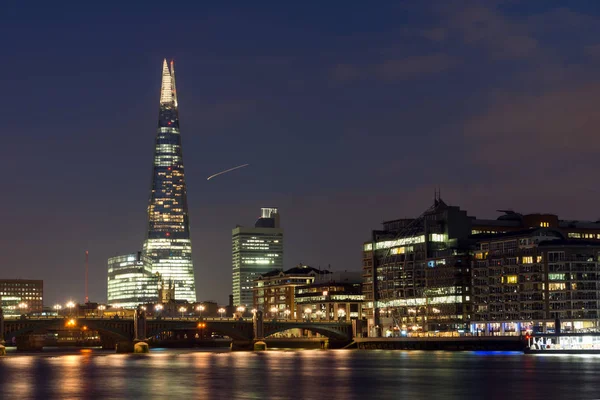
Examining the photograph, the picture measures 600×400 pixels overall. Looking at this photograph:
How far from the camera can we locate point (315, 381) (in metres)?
135

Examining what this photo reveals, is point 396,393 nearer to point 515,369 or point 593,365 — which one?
point 515,369

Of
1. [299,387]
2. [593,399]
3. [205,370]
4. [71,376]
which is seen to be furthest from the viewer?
[205,370]

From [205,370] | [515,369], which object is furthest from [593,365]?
[205,370]

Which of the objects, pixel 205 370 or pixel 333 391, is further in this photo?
pixel 205 370

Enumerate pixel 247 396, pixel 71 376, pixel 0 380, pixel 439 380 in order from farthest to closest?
pixel 71 376 → pixel 0 380 → pixel 439 380 → pixel 247 396

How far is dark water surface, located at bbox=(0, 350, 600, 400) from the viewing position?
4437 inches

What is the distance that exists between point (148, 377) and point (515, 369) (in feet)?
177

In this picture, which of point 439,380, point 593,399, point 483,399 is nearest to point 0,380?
point 439,380

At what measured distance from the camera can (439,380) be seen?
134375 millimetres

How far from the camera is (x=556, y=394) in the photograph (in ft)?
364

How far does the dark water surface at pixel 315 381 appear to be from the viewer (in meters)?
113

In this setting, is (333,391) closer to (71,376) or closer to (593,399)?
(593,399)

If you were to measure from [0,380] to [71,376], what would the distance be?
39.5ft

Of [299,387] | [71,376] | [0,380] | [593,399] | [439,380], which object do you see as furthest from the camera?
[71,376]
